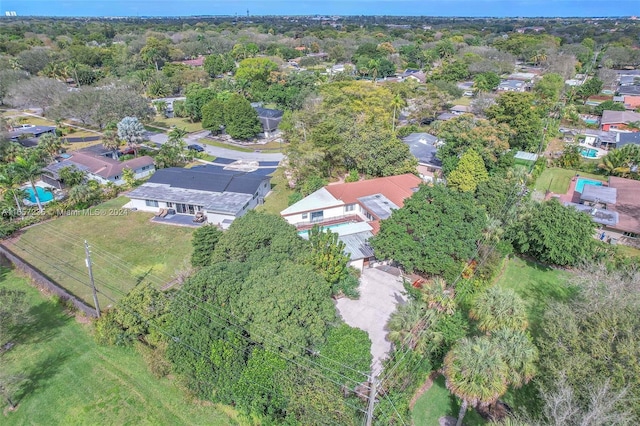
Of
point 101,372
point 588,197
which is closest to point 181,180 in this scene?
point 101,372

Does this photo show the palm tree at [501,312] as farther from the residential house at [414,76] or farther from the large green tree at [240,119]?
the residential house at [414,76]

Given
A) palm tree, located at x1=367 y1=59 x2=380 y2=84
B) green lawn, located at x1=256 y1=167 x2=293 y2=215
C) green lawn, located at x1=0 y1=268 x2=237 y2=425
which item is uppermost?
palm tree, located at x1=367 y1=59 x2=380 y2=84

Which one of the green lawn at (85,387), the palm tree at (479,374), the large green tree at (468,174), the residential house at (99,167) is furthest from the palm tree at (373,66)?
the palm tree at (479,374)

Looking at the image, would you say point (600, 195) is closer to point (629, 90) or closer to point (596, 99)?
point (596, 99)

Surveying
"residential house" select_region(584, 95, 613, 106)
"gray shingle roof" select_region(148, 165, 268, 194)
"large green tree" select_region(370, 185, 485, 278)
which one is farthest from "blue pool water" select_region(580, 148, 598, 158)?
"gray shingle roof" select_region(148, 165, 268, 194)

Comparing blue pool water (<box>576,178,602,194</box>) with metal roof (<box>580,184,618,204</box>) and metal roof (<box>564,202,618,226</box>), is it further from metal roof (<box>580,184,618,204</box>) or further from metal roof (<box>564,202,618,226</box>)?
metal roof (<box>564,202,618,226</box>)

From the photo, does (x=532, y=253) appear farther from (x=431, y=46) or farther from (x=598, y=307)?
(x=431, y=46)
